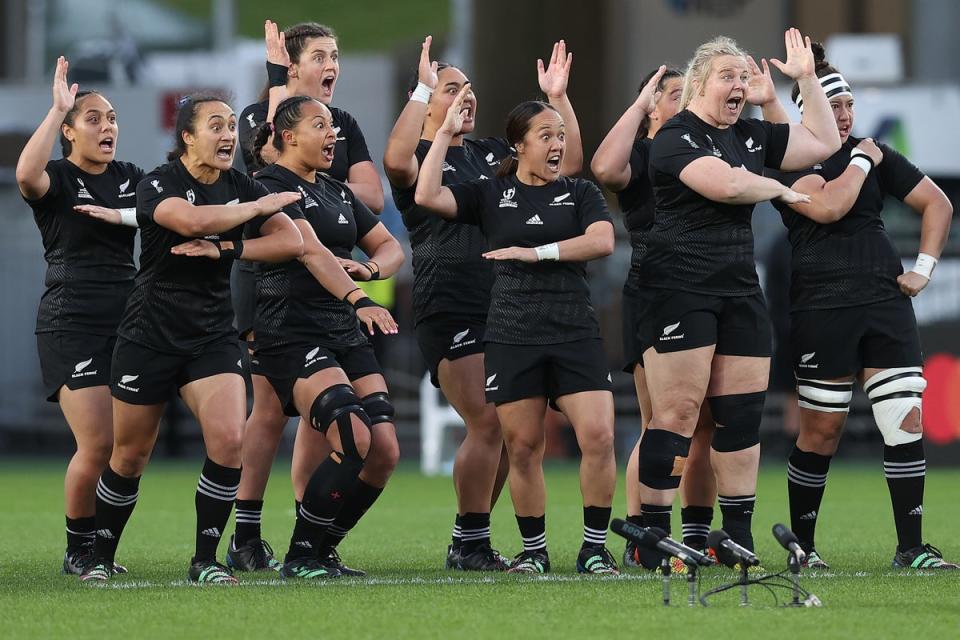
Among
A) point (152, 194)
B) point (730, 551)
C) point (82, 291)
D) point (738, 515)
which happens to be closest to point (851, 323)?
point (738, 515)

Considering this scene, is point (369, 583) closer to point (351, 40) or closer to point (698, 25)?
point (698, 25)

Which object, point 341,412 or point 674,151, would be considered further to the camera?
point 674,151

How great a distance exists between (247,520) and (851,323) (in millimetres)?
2961

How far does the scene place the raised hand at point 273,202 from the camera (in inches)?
285

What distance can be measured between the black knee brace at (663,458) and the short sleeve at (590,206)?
969 mm

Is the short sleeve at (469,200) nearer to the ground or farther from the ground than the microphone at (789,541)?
farther from the ground

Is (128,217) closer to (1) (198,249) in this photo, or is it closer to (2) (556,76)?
(1) (198,249)

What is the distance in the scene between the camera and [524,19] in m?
22.0

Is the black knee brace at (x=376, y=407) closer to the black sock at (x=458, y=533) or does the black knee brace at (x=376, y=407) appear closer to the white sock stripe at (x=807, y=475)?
the black sock at (x=458, y=533)

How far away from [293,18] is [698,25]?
3159cm

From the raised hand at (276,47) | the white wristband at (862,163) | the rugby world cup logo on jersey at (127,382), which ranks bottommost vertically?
the rugby world cup logo on jersey at (127,382)

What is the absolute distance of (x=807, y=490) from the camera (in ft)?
27.0

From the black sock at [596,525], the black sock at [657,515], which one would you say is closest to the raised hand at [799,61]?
the black sock at [657,515]

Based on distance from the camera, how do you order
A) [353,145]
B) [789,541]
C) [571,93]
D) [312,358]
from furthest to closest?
[571,93] → [353,145] → [312,358] → [789,541]
